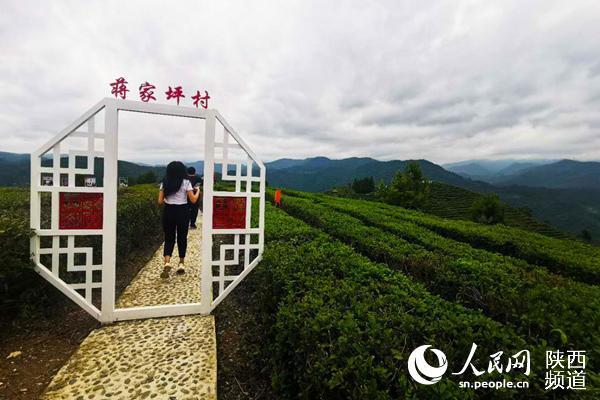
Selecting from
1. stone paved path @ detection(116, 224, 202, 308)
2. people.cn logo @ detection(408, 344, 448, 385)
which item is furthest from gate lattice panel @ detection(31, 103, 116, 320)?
people.cn logo @ detection(408, 344, 448, 385)

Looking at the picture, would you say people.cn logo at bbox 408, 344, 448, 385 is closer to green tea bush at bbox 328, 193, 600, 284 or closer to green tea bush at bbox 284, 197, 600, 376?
green tea bush at bbox 284, 197, 600, 376

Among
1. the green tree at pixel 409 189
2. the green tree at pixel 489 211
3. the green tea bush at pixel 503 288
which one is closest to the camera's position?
the green tea bush at pixel 503 288

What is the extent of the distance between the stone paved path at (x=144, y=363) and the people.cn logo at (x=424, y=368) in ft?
5.79

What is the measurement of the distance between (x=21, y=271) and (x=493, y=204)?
38.2 m

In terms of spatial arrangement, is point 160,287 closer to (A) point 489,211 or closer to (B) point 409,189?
(B) point 409,189

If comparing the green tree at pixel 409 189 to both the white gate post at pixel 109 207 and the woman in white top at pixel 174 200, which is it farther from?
the white gate post at pixel 109 207

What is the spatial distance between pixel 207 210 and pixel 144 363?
174 centimetres

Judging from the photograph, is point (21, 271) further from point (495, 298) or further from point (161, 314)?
point (495, 298)

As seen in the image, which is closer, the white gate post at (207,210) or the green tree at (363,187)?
the white gate post at (207,210)

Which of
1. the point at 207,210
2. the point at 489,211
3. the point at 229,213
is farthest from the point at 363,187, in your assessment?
the point at 207,210

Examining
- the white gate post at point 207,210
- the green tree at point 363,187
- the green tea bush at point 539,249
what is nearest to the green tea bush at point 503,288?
the green tea bush at point 539,249

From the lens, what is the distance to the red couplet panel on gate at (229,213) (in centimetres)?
388

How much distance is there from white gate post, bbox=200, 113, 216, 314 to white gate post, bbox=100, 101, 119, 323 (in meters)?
1.03

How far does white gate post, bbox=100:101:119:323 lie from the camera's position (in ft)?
10.8
